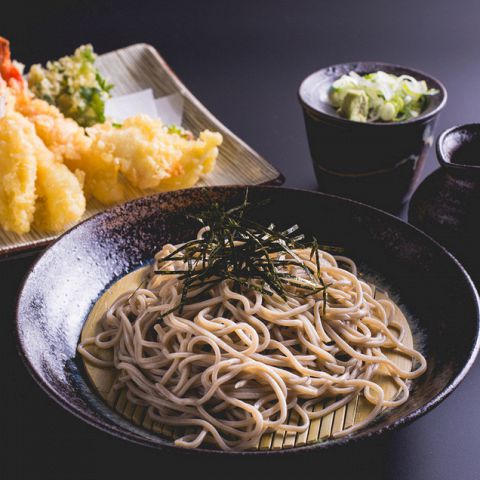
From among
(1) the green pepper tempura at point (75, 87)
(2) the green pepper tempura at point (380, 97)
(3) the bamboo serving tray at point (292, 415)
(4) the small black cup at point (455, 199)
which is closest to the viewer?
(3) the bamboo serving tray at point (292, 415)

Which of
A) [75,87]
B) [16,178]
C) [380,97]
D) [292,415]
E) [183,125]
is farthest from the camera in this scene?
[183,125]

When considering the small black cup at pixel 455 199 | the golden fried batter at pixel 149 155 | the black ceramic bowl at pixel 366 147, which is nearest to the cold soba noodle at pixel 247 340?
the small black cup at pixel 455 199

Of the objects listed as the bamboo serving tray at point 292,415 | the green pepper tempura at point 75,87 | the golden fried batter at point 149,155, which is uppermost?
the green pepper tempura at point 75,87

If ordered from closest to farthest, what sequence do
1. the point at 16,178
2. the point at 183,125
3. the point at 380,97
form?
the point at 16,178
the point at 380,97
the point at 183,125

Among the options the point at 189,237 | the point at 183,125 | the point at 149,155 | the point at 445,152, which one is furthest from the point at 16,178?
the point at 445,152

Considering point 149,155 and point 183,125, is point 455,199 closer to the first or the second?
point 149,155

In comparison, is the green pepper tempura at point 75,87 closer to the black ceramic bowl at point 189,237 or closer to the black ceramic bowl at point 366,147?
the black ceramic bowl at point 366,147
